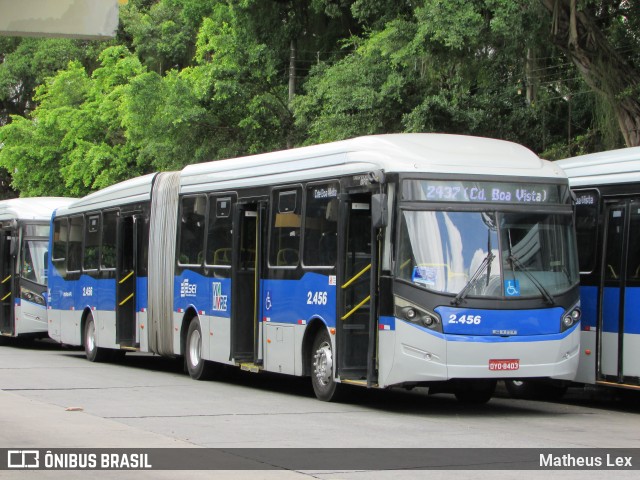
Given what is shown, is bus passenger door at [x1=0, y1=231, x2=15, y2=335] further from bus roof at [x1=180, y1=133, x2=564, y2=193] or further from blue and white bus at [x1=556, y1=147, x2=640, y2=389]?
blue and white bus at [x1=556, y1=147, x2=640, y2=389]

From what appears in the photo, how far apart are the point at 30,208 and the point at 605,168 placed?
57.0ft

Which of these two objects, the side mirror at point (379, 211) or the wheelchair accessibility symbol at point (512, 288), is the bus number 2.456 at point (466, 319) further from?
the side mirror at point (379, 211)

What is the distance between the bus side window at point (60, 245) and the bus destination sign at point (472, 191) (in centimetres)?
1347

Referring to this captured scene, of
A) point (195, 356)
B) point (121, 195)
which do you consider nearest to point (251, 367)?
point (195, 356)

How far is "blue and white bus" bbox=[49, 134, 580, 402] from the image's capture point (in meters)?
13.5

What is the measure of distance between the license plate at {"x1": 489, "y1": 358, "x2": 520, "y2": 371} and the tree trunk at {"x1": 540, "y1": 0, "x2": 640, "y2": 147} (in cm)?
839

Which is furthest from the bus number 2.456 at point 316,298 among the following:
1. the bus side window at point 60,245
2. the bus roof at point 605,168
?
the bus side window at point 60,245

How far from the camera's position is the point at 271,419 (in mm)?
13359

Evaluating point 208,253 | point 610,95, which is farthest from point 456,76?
point 208,253

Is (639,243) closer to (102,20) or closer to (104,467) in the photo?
(104,467)

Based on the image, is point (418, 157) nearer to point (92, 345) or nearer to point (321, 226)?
point (321, 226)

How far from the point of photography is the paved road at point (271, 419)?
444 inches

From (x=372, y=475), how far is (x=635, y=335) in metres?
5.79

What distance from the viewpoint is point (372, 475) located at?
9.52 m
